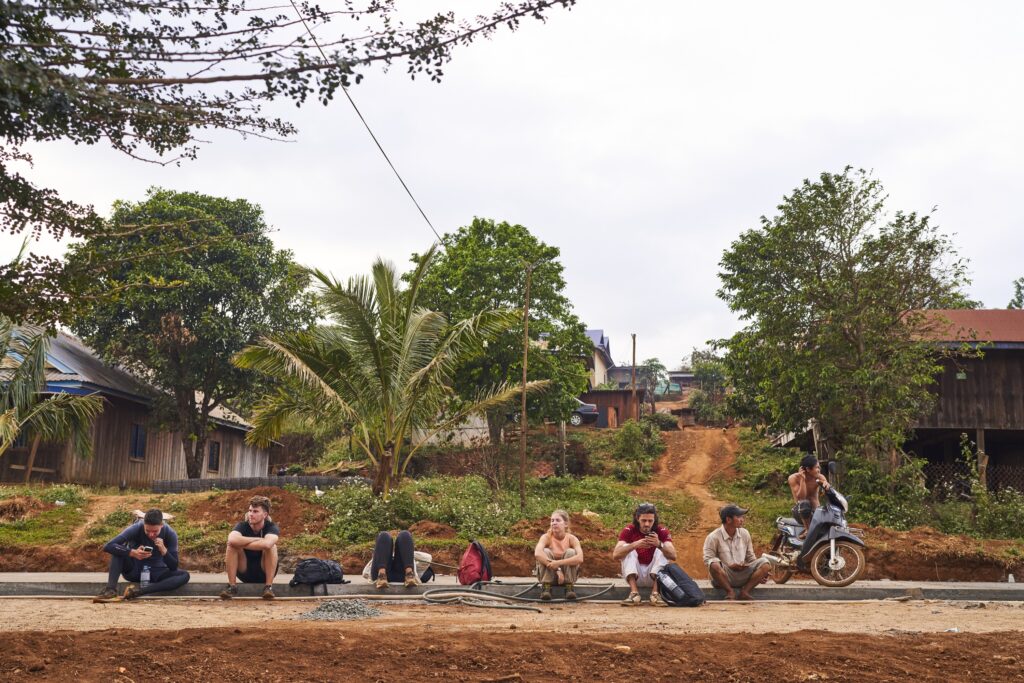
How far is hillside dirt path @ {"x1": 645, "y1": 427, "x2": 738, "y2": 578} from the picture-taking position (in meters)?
20.2

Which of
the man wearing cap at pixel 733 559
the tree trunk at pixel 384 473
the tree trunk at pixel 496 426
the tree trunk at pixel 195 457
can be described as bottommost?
the man wearing cap at pixel 733 559

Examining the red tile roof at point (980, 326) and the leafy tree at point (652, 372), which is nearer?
the red tile roof at point (980, 326)

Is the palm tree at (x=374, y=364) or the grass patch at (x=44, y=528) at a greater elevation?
the palm tree at (x=374, y=364)

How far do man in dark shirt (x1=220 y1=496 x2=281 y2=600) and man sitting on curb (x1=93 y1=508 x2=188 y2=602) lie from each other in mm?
703

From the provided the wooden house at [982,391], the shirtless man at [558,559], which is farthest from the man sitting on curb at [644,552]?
the wooden house at [982,391]

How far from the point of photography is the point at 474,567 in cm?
1162

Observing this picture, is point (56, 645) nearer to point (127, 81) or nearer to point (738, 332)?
point (127, 81)

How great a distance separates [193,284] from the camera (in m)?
28.9

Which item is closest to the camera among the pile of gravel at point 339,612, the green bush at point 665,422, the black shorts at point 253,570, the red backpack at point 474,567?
the pile of gravel at point 339,612

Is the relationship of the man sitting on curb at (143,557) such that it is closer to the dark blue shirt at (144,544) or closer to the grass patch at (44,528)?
the dark blue shirt at (144,544)

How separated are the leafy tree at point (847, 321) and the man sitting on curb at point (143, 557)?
15.6 metres

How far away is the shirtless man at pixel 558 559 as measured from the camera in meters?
11.0

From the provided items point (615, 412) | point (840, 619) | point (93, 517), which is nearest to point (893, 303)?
point (840, 619)

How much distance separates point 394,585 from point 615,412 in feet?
128
